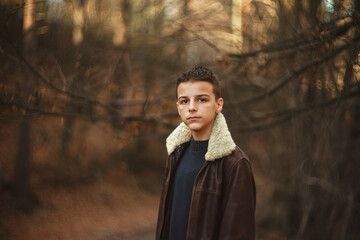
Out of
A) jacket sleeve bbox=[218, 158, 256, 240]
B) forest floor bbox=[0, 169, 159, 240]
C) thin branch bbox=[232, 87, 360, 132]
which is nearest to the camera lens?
jacket sleeve bbox=[218, 158, 256, 240]

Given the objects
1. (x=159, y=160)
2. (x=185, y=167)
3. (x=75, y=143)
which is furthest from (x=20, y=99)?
(x=185, y=167)

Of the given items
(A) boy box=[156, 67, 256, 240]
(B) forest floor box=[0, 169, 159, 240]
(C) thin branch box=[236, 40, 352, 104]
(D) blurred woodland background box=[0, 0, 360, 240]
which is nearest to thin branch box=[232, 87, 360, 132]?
(D) blurred woodland background box=[0, 0, 360, 240]

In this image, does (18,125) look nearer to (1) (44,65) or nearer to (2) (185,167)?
(1) (44,65)

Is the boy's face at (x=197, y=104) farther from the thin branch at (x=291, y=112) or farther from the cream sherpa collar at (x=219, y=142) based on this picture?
the thin branch at (x=291, y=112)

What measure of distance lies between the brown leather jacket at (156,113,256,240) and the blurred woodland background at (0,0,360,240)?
250 cm

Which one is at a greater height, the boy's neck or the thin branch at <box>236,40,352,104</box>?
the thin branch at <box>236,40,352,104</box>

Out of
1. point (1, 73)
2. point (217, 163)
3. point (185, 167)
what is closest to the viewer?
point (217, 163)

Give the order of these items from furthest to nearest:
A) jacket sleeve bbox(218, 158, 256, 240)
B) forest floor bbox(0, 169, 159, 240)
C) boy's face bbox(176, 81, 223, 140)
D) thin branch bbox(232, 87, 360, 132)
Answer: forest floor bbox(0, 169, 159, 240), thin branch bbox(232, 87, 360, 132), boy's face bbox(176, 81, 223, 140), jacket sleeve bbox(218, 158, 256, 240)

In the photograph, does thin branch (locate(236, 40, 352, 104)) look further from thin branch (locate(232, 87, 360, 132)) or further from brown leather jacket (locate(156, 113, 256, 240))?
brown leather jacket (locate(156, 113, 256, 240))

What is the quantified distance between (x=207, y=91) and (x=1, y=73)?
3.23 m

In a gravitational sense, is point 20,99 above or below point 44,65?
below

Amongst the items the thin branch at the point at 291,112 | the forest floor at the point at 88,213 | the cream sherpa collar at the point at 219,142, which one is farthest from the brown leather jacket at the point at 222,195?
the forest floor at the point at 88,213

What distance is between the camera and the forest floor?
3.76 m

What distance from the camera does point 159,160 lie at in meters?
4.53
